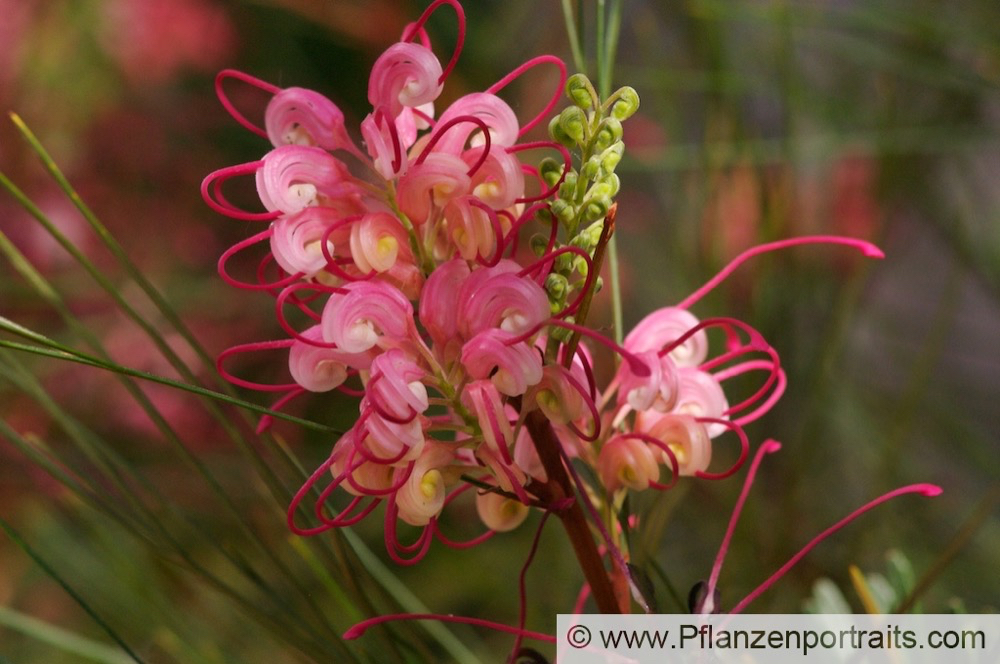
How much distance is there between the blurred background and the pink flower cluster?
8 cm

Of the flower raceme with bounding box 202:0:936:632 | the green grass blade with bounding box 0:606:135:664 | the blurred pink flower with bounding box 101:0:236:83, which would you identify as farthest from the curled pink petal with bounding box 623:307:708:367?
the blurred pink flower with bounding box 101:0:236:83

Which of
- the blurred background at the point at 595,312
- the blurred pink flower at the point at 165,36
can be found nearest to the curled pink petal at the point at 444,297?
the blurred background at the point at 595,312

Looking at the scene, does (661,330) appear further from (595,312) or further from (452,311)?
(595,312)

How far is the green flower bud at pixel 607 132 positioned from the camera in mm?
252

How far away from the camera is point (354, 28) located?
75 centimetres

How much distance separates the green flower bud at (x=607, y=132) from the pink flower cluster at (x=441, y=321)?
11 millimetres

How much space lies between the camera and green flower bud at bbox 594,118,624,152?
25 centimetres

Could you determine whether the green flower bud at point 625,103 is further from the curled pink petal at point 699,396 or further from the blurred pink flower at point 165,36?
the blurred pink flower at point 165,36

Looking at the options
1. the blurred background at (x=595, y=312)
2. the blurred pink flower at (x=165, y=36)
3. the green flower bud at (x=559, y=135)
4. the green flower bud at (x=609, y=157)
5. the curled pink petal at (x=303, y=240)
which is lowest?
the curled pink petal at (x=303, y=240)

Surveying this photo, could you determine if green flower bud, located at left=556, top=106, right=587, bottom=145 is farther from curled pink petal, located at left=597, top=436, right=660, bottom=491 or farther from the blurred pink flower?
the blurred pink flower

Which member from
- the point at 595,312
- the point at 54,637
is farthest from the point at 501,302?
the point at 595,312

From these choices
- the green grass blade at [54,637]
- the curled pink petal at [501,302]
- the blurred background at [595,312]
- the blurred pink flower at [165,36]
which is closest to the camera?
the curled pink petal at [501,302]

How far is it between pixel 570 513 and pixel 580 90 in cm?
11

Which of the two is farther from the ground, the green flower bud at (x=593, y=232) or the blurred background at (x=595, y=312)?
the blurred background at (x=595, y=312)
